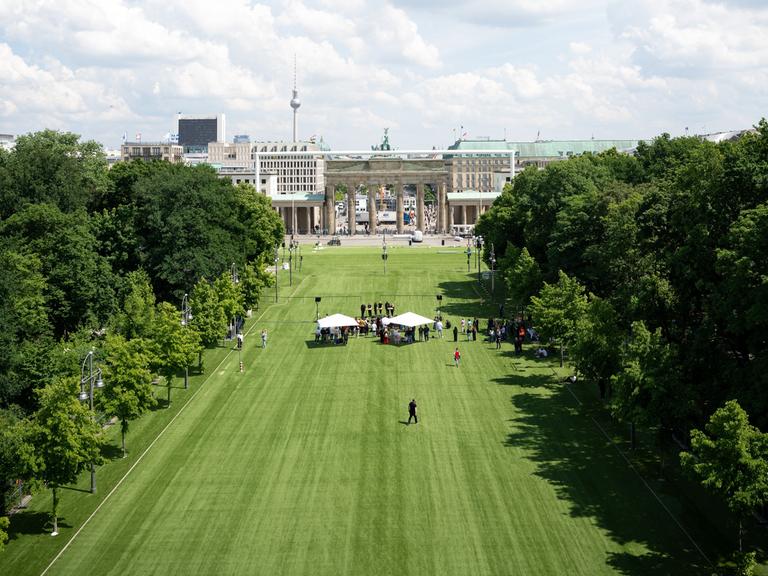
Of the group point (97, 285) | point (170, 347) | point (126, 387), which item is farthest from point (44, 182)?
point (126, 387)

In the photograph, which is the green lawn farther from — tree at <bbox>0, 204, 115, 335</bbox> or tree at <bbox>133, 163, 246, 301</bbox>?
tree at <bbox>133, 163, 246, 301</bbox>

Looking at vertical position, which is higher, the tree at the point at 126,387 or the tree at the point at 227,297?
the tree at the point at 227,297

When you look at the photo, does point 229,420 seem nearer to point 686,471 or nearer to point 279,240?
point 686,471

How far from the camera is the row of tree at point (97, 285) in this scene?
107ft

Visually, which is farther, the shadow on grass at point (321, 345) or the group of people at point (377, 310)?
the group of people at point (377, 310)

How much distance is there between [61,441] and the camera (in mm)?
31328

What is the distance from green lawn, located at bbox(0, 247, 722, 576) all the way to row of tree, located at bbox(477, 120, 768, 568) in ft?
9.32

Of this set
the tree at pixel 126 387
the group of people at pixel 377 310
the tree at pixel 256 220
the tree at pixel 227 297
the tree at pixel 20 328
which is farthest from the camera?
the tree at pixel 256 220

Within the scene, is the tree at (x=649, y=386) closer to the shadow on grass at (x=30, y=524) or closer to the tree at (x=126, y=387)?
the tree at (x=126, y=387)

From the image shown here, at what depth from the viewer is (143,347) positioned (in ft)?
141

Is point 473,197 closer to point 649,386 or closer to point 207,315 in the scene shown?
point 207,315

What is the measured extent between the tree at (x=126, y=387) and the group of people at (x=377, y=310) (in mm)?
33358

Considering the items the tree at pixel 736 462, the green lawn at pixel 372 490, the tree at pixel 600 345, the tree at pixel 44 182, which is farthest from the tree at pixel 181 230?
the tree at pixel 736 462

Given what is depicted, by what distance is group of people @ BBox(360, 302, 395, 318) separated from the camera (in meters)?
72.8
